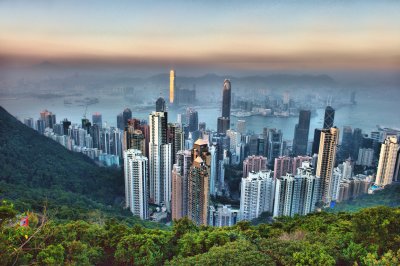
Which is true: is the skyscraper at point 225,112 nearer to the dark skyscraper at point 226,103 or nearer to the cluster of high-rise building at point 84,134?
the dark skyscraper at point 226,103

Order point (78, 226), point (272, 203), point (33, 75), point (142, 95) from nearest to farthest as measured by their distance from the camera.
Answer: point (78, 226), point (272, 203), point (33, 75), point (142, 95)

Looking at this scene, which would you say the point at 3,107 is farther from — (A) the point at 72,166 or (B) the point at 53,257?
(B) the point at 53,257

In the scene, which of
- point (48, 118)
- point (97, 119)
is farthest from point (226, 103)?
point (48, 118)

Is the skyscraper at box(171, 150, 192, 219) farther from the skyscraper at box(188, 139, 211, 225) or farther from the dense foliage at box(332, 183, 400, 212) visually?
the dense foliage at box(332, 183, 400, 212)

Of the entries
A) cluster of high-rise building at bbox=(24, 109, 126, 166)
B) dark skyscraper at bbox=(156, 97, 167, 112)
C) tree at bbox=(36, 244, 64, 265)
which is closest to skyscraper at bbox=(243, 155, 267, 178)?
dark skyscraper at bbox=(156, 97, 167, 112)

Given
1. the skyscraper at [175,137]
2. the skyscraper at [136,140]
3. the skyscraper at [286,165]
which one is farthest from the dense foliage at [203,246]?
the skyscraper at [286,165]

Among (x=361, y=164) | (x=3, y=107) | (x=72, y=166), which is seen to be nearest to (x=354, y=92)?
(x=361, y=164)
